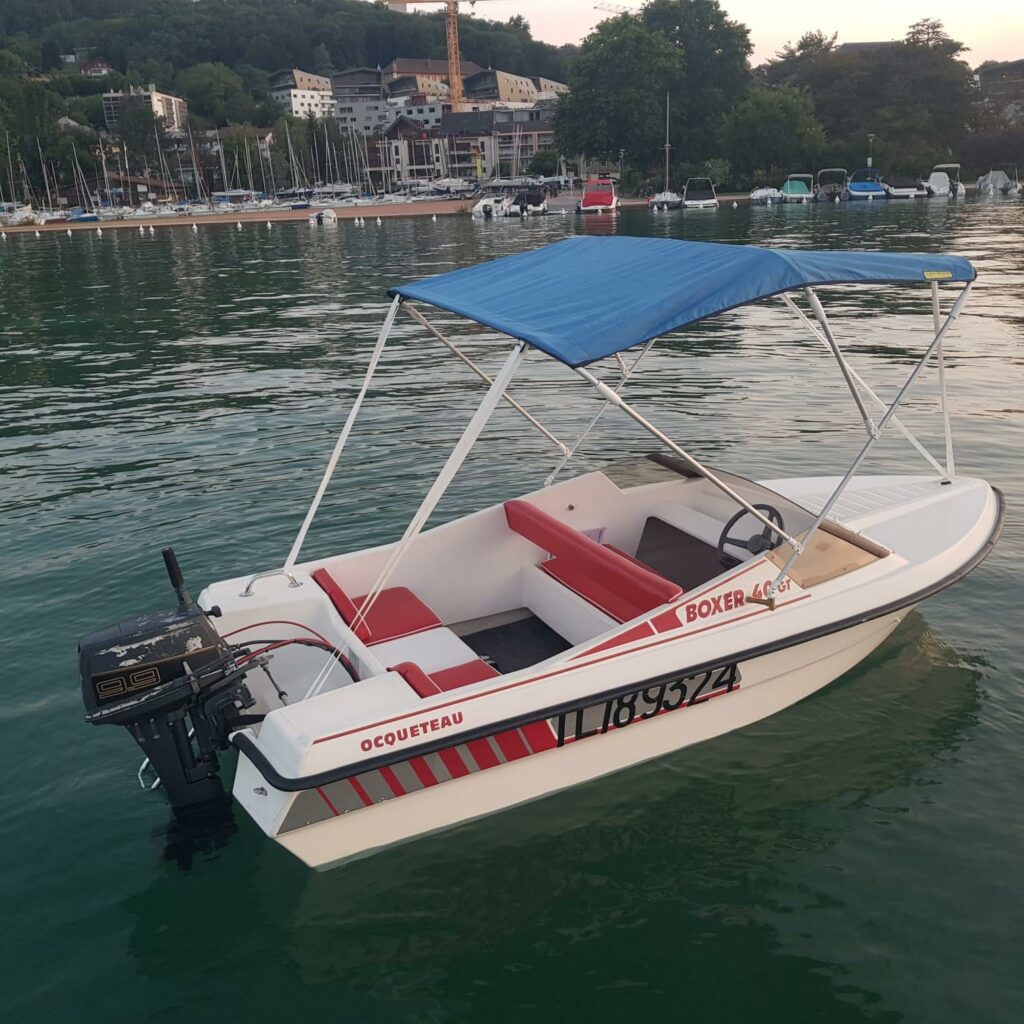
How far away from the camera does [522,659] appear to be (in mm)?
6875

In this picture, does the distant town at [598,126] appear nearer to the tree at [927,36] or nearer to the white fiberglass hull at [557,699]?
Answer: the tree at [927,36]

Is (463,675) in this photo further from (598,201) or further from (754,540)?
(598,201)

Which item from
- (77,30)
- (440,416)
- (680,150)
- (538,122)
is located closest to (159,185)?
(538,122)

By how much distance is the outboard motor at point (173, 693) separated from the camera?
15.8 ft

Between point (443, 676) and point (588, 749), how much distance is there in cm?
104

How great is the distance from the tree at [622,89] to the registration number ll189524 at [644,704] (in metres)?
96.2

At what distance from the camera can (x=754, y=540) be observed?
662cm

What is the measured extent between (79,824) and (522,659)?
10.4 feet

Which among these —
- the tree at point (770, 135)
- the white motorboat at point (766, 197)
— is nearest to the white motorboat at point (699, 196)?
the white motorboat at point (766, 197)

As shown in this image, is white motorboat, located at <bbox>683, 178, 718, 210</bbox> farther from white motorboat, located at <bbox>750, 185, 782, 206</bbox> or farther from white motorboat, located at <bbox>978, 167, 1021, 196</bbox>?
white motorboat, located at <bbox>978, 167, 1021, 196</bbox>

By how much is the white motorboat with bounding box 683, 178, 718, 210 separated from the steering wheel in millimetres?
76250

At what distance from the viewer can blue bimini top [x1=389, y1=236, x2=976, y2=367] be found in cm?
526

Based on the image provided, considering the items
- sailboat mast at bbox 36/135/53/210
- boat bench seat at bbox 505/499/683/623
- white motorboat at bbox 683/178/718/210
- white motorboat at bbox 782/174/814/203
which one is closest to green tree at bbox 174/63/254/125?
sailboat mast at bbox 36/135/53/210

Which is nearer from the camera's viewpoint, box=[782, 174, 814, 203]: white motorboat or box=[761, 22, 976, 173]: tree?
box=[782, 174, 814, 203]: white motorboat
